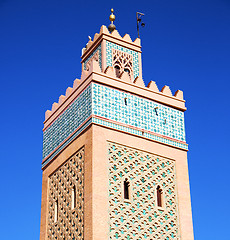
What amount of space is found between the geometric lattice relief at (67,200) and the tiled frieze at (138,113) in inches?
38.7

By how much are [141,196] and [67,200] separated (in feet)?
4.90

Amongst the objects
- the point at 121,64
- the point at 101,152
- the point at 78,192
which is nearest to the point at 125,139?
the point at 101,152

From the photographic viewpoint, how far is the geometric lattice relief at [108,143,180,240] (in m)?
10.5

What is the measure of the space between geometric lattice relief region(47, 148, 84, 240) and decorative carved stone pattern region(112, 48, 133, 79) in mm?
2612

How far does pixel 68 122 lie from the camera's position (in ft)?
39.3

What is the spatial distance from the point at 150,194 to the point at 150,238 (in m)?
0.88

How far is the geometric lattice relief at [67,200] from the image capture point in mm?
10633

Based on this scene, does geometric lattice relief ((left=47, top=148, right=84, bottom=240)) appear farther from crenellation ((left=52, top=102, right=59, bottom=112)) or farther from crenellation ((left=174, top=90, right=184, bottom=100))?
A: crenellation ((left=174, top=90, right=184, bottom=100))

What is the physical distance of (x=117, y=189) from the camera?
10609 mm

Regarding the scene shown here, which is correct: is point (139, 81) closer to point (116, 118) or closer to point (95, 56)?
point (116, 118)

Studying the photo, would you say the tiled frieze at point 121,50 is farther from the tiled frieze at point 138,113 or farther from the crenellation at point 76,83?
the tiled frieze at point 138,113

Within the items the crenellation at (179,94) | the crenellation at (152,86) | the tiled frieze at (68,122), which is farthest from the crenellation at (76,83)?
→ the crenellation at (179,94)

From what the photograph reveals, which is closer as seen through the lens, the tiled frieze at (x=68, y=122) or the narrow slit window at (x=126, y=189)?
the narrow slit window at (x=126, y=189)

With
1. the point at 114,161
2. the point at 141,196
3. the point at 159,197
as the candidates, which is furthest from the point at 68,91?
the point at 159,197
